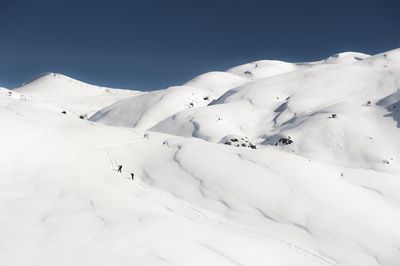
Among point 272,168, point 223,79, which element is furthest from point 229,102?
point 223,79

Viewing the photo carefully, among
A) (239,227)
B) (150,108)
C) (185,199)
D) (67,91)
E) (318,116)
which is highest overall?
(67,91)

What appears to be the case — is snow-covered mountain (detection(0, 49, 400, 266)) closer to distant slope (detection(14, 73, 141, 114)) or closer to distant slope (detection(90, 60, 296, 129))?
distant slope (detection(90, 60, 296, 129))

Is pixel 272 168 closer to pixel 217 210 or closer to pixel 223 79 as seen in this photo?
pixel 217 210

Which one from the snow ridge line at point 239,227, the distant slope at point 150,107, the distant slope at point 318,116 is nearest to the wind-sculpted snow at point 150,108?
the distant slope at point 150,107

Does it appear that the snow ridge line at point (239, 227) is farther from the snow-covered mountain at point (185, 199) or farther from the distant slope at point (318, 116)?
the distant slope at point (318, 116)

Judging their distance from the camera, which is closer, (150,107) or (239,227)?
(239,227)

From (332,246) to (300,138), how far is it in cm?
2332

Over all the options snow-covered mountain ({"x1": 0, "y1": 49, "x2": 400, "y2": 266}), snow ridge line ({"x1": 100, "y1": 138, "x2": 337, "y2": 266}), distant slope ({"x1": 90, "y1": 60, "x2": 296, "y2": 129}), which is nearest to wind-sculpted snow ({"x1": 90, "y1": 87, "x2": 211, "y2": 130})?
distant slope ({"x1": 90, "y1": 60, "x2": 296, "y2": 129})

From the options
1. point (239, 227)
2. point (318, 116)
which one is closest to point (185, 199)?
point (239, 227)

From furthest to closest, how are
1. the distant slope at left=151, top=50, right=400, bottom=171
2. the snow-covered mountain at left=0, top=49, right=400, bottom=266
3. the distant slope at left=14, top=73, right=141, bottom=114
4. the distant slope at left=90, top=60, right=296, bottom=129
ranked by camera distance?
the distant slope at left=14, top=73, right=141, bottom=114, the distant slope at left=90, top=60, right=296, bottom=129, the distant slope at left=151, top=50, right=400, bottom=171, the snow-covered mountain at left=0, top=49, right=400, bottom=266

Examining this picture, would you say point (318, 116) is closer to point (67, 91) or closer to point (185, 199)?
point (185, 199)

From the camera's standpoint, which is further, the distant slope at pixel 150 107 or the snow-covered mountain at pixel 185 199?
the distant slope at pixel 150 107

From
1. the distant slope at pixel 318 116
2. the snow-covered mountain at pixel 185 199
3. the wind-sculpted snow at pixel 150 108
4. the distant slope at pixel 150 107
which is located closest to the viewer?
the snow-covered mountain at pixel 185 199

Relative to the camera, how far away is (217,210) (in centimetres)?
1677
